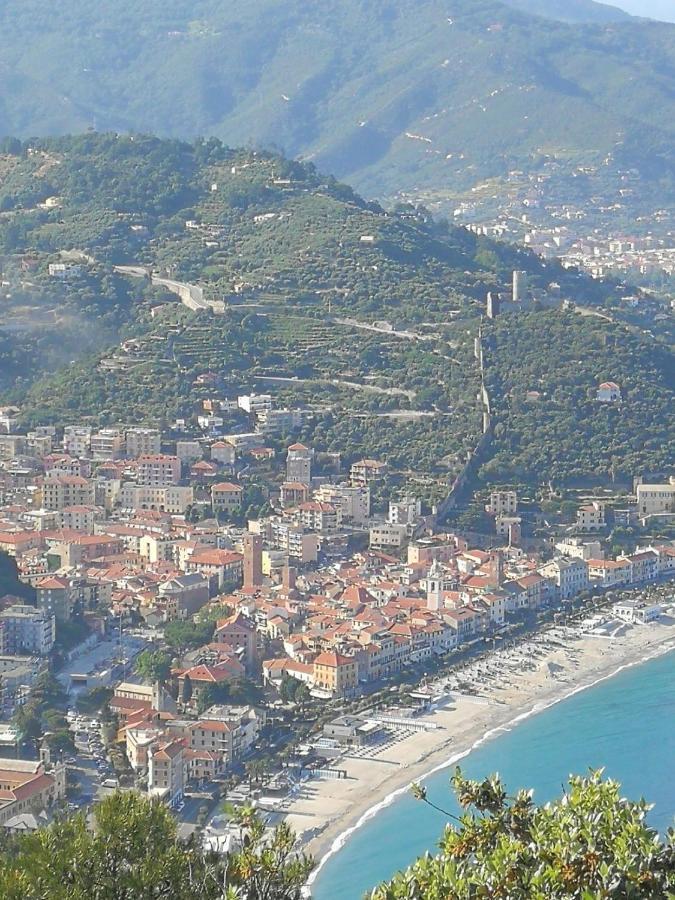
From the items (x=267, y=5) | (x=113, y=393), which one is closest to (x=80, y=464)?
(x=113, y=393)

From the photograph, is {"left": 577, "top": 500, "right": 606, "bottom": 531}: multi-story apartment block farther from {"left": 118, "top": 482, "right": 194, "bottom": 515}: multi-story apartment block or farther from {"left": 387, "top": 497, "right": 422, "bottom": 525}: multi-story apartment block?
{"left": 118, "top": 482, "right": 194, "bottom": 515}: multi-story apartment block

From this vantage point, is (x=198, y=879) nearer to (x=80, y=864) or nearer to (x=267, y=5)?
(x=80, y=864)

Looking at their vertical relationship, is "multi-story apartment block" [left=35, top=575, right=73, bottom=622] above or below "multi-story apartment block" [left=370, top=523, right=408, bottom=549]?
below

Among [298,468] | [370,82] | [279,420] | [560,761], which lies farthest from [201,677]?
[370,82]

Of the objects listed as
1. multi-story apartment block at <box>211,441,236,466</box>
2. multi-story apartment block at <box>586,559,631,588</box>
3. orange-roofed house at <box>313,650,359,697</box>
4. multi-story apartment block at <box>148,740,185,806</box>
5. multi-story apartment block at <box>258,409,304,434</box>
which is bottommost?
multi-story apartment block at <box>148,740,185,806</box>

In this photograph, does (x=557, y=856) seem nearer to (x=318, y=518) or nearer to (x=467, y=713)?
(x=467, y=713)

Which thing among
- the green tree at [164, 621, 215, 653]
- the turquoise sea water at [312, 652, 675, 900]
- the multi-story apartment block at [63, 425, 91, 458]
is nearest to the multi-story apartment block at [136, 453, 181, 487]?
the multi-story apartment block at [63, 425, 91, 458]
